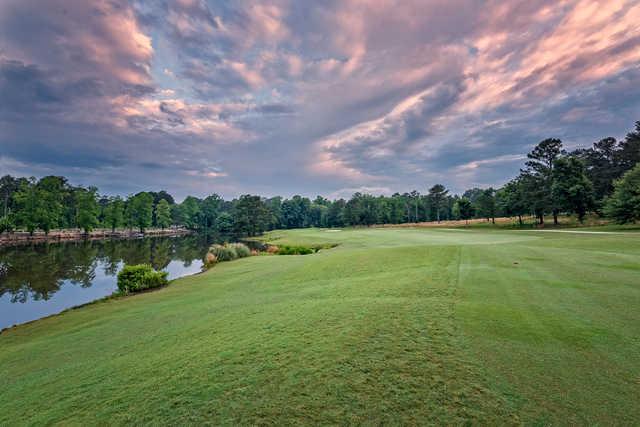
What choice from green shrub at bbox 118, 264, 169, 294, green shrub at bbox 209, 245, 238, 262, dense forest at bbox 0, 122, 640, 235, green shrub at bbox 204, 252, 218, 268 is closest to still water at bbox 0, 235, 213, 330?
green shrub at bbox 118, 264, 169, 294

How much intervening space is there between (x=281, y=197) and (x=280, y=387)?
481ft

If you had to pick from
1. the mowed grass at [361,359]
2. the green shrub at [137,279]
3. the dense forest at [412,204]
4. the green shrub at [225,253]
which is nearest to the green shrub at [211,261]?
the green shrub at [225,253]

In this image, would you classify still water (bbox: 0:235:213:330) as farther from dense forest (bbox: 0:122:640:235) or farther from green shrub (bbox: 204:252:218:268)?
dense forest (bbox: 0:122:640:235)

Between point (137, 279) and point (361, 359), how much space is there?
14.6 meters

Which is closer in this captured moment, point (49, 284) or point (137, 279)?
point (137, 279)

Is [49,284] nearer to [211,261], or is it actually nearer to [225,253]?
[211,261]

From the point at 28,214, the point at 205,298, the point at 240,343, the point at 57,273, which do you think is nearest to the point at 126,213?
the point at 28,214

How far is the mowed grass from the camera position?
311 centimetres

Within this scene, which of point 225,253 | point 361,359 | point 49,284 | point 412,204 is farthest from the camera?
point 412,204

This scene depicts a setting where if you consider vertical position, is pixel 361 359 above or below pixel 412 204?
below

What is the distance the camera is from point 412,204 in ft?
372

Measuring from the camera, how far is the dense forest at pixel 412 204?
1590 inches

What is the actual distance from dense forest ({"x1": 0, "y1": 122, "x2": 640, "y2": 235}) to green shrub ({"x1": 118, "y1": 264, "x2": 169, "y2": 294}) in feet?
140

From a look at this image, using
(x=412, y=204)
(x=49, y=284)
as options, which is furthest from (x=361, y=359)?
(x=412, y=204)
